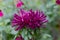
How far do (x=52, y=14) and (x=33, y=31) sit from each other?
1.80ft

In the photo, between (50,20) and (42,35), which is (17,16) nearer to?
(42,35)

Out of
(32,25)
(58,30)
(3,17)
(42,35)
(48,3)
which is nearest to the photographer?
(32,25)

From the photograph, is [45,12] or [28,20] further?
[45,12]

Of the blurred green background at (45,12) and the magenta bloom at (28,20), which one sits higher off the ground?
the magenta bloom at (28,20)

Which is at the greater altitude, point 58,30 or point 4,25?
point 4,25

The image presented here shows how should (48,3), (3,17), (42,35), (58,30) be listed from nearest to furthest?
(42,35)
(3,17)
(48,3)
(58,30)

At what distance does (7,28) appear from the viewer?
70.4 inches

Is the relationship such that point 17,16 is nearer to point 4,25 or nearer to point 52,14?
point 4,25

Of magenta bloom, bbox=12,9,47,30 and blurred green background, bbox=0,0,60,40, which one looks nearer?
magenta bloom, bbox=12,9,47,30

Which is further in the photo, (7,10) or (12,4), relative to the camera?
(12,4)

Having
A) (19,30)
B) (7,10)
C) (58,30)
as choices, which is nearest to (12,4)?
(7,10)

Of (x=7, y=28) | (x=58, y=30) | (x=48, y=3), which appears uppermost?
(x=48, y=3)

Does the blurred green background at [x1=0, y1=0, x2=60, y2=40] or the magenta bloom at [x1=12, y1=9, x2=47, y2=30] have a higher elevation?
the magenta bloom at [x1=12, y1=9, x2=47, y2=30]

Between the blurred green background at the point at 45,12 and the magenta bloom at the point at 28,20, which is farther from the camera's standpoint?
the blurred green background at the point at 45,12
